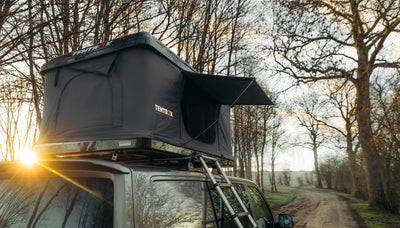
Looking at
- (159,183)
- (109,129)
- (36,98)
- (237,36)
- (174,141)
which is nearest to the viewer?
(159,183)

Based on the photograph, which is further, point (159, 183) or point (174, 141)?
point (174, 141)

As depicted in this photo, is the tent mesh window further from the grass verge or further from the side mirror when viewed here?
the grass verge

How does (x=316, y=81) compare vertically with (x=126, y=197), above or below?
above

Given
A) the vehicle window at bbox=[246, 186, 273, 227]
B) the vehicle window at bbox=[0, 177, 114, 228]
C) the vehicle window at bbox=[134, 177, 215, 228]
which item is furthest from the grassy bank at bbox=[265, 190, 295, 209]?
the vehicle window at bbox=[0, 177, 114, 228]

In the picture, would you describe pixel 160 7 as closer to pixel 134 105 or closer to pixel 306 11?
pixel 306 11

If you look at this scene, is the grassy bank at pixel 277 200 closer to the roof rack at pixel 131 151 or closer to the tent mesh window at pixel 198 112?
the tent mesh window at pixel 198 112

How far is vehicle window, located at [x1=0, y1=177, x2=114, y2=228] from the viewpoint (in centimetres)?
267

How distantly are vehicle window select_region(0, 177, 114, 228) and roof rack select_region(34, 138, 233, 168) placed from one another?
1.07 metres

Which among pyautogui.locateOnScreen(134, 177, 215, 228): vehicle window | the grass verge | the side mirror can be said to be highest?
pyautogui.locateOnScreen(134, 177, 215, 228): vehicle window

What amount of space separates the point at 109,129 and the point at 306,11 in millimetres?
11420

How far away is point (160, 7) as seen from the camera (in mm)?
12883

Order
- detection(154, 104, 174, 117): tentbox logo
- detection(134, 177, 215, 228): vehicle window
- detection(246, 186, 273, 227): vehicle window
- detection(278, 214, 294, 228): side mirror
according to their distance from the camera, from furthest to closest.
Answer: detection(246, 186, 273, 227): vehicle window, detection(278, 214, 294, 228): side mirror, detection(154, 104, 174, 117): tentbox logo, detection(134, 177, 215, 228): vehicle window

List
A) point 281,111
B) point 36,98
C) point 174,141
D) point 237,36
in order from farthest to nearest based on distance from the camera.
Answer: point 281,111 → point 237,36 → point 36,98 → point 174,141

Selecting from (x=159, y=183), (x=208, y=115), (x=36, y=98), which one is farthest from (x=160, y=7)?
(x=159, y=183)
